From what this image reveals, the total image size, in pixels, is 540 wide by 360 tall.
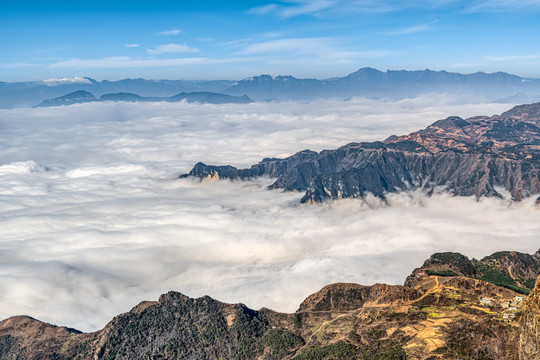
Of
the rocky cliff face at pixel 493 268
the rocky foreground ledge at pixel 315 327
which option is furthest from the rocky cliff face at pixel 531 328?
the rocky cliff face at pixel 493 268

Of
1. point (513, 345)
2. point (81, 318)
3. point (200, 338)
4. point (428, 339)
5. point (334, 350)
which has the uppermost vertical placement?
point (513, 345)

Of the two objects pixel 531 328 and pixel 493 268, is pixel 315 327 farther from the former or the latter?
pixel 531 328

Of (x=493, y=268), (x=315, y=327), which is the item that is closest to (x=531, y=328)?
(x=315, y=327)

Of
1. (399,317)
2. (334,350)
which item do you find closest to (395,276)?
(399,317)

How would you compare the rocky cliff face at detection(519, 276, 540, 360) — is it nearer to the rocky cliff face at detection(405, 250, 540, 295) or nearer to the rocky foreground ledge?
the rocky foreground ledge

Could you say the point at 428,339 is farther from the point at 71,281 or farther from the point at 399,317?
the point at 71,281

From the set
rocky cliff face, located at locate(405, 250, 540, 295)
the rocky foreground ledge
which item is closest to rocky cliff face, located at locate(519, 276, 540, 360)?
the rocky foreground ledge

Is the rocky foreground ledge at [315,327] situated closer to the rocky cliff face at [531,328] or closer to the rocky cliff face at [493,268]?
the rocky cliff face at [493,268]
